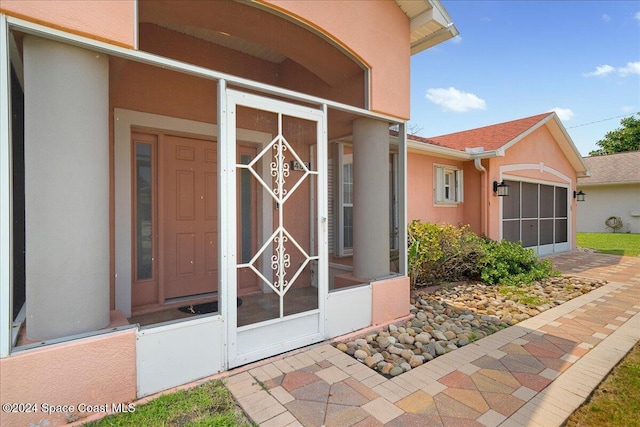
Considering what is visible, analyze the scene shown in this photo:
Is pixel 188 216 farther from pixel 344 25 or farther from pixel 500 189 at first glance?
pixel 500 189

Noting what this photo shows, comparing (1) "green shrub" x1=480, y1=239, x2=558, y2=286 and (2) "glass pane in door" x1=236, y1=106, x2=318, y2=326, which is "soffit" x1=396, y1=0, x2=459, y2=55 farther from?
(1) "green shrub" x1=480, y1=239, x2=558, y2=286

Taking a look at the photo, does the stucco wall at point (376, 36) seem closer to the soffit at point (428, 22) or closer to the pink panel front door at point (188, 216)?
the soffit at point (428, 22)

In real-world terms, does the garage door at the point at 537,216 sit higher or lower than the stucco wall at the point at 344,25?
lower

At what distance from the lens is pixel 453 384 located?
2836 mm

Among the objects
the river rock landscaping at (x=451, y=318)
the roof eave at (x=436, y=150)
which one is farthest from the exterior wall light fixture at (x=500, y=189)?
the river rock landscaping at (x=451, y=318)

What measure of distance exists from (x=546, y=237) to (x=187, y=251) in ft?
39.0

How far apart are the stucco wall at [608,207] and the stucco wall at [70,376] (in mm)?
25564

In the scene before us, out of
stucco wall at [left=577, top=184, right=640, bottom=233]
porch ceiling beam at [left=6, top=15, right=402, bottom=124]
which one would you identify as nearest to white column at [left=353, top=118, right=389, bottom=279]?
porch ceiling beam at [left=6, top=15, right=402, bottom=124]

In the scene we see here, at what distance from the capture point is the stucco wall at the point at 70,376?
204 cm

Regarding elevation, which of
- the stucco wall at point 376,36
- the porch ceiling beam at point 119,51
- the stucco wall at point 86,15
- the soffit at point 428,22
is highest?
the soffit at point 428,22

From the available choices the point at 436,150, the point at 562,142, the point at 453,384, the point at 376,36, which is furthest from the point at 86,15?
the point at 562,142

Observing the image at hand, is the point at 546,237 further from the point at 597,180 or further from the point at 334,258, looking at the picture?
the point at 597,180

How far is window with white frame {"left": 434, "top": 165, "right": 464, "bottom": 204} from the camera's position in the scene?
8383 millimetres

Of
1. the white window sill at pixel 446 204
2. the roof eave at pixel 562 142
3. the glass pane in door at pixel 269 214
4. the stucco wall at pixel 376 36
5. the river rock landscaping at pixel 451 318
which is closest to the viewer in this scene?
the river rock landscaping at pixel 451 318
